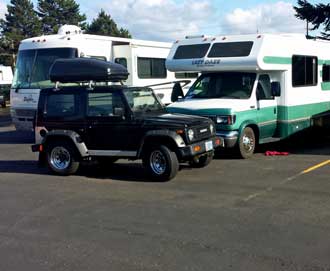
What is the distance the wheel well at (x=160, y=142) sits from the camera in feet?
30.0

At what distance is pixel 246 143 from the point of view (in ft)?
38.1

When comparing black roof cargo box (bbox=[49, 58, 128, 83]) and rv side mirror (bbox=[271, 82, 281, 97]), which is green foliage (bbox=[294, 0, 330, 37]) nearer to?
rv side mirror (bbox=[271, 82, 281, 97])

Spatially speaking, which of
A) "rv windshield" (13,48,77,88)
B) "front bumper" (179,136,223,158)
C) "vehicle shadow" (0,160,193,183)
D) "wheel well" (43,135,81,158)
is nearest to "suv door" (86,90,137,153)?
"wheel well" (43,135,81,158)

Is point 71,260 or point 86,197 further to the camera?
point 86,197

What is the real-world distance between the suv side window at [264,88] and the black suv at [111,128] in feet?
8.34

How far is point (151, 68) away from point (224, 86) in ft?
19.3

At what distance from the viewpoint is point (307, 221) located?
6438 millimetres

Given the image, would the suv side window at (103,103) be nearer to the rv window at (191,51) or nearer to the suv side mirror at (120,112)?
the suv side mirror at (120,112)

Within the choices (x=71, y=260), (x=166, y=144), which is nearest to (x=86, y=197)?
(x=166, y=144)

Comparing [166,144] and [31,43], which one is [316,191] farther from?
[31,43]

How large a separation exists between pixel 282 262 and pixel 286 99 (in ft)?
25.8

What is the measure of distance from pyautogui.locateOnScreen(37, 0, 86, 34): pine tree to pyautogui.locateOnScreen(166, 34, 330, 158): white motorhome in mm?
60929

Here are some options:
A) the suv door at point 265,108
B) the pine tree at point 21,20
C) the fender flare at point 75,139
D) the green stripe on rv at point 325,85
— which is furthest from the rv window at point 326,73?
the pine tree at point 21,20

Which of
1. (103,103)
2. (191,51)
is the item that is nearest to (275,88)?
(191,51)
